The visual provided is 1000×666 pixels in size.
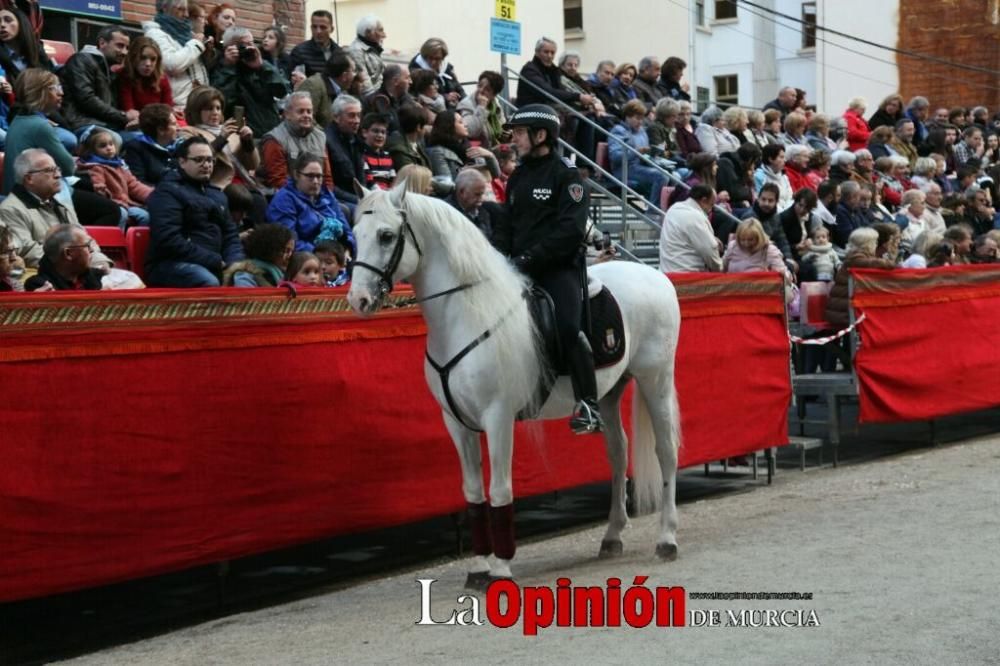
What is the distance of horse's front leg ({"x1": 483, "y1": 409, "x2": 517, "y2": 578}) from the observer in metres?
8.45

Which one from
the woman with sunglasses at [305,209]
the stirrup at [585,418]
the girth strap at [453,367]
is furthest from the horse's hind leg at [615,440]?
the woman with sunglasses at [305,209]

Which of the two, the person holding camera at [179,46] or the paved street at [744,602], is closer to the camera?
the paved street at [744,602]

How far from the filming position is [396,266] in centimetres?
820

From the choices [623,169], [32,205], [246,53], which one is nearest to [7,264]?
[32,205]

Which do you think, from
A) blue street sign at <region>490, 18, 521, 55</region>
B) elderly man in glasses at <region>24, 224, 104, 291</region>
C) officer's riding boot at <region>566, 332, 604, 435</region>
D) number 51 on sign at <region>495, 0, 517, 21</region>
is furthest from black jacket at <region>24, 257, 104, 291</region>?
number 51 on sign at <region>495, 0, 517, 21</region>

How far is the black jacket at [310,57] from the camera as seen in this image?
53.8 feet

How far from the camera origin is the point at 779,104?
2473 centimetres

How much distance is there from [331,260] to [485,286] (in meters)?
2.56

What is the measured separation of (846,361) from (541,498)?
353 centimetres

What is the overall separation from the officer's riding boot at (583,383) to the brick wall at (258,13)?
31.3 ft

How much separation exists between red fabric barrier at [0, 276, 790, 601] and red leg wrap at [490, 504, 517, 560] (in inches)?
33.7

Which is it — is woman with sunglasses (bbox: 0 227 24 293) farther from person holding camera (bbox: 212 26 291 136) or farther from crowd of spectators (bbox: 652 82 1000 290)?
crowd of spectators (bbox: 652 82 1000 290)

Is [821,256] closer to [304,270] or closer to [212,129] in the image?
[212,129]

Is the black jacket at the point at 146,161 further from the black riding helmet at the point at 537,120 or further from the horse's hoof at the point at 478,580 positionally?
the horse's hoof at the point at 478,580
